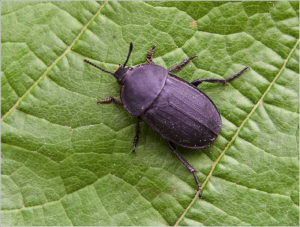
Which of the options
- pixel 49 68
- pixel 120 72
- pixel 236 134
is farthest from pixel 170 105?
pixel 49 68

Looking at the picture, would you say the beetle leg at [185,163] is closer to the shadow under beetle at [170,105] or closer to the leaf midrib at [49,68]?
the shadow under beetle at [170,105]

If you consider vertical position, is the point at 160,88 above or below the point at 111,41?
below

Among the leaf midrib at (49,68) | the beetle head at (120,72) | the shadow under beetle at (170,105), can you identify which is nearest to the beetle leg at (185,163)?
the shadow under beetle at (170,105)

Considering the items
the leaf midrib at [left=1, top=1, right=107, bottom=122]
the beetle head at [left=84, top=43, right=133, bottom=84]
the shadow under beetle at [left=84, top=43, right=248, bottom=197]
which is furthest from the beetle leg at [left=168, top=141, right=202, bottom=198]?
the leaf midrib at [left=1, top=1, right=107, bottom=122]

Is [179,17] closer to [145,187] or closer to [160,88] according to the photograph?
[160,88]

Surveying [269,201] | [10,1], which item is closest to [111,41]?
[10,1]

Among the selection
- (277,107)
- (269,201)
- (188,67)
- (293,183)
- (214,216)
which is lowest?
(214,216)
